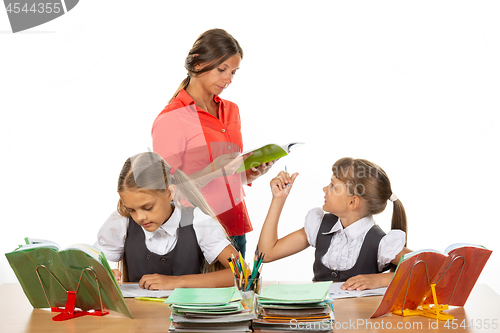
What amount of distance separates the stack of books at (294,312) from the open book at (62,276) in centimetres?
34

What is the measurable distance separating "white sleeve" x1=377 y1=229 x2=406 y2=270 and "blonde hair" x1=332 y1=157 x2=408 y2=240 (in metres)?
0.07

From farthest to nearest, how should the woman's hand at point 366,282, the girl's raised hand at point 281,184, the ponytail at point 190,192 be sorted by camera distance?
the girl's raised hand at point 281,184 → the ponytail at point 190,192 → the woman's hand at point 366,282

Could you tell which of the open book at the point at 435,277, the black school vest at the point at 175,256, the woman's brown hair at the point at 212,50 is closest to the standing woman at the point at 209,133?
the woman's brown hair at the point at 212,50

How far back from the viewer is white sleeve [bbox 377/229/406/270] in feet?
5.34

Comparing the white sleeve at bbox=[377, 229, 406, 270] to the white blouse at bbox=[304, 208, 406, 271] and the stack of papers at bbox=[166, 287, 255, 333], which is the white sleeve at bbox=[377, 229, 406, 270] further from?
the stack of papers at bbox=[166, 287, 255, 333]

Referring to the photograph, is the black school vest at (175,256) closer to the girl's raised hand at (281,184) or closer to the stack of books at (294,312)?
the girl's raised hand at (281,184)

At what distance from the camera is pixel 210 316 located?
1.11 metres

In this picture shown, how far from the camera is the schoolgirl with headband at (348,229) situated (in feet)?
5.44

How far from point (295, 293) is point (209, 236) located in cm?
50

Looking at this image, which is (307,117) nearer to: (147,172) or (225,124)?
(225,124)

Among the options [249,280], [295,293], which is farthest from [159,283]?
[295,293]

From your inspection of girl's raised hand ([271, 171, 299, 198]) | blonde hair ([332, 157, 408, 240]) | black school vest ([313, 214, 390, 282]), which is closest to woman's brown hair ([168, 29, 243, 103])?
girl's raised hand ([271, 171, 299, 198])

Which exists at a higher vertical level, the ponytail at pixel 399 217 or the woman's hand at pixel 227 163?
the woman's hand at pixel 227 163

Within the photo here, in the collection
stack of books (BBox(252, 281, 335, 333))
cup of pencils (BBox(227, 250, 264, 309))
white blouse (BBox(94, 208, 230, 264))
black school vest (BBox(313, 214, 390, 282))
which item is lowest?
black school vest (BBox(313, 214, 390, 282))
